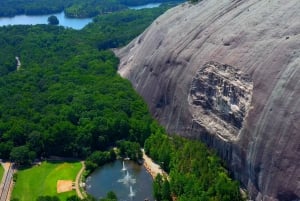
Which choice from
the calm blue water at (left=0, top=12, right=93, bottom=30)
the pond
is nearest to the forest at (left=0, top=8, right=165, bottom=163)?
the pond

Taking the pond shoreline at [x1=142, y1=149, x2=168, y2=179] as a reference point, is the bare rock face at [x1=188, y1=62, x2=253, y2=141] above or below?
above

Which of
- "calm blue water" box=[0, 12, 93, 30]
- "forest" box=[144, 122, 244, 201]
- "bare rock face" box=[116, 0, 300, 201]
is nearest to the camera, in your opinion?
"bare rock face" box=[116, 0, 300, 201]

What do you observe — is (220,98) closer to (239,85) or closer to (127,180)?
(239,85)

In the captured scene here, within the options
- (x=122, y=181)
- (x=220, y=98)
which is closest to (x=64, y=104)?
(x=122, y=181)

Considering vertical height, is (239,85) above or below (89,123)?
above

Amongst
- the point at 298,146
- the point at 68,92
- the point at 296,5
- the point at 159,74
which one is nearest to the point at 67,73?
the point at 68,92

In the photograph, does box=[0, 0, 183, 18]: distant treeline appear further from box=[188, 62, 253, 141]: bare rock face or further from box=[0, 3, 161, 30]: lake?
box=[188, 62, 253, 141]: bare rock face

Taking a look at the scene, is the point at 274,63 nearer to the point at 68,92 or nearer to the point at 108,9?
the point at 68,92
